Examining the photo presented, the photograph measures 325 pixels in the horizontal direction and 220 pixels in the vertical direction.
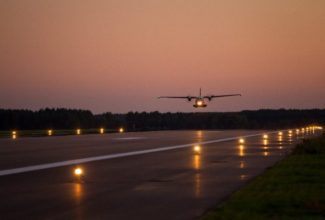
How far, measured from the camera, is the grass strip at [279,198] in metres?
10.9

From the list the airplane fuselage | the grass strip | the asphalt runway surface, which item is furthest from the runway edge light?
the airplane fuselage

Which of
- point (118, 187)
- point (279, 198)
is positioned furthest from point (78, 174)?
point (279, 198)

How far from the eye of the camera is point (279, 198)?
12.8 meters

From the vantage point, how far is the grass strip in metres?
10.9

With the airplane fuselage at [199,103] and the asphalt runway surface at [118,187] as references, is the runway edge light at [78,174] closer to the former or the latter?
the asphalt runway surface at [118,187]

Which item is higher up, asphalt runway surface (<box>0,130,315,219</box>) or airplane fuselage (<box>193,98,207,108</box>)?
airplane fuselage (<box>193,98,207,108</box>)

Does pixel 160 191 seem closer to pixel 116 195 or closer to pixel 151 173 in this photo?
pixel 116 195

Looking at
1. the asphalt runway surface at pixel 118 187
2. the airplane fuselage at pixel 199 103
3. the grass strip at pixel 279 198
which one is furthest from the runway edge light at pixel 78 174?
the airplane fuselage at pixel 199 103

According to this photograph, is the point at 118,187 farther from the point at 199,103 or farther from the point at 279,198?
the point at 199,103

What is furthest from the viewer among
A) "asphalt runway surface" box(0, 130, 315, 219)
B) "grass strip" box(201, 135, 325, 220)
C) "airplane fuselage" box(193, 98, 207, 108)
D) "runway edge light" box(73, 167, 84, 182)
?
"airplane fuselage" box(193, 98, 207, 108)

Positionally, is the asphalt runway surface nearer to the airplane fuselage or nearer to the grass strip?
the grass strip

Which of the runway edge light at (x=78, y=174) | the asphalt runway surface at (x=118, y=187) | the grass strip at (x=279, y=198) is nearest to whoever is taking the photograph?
the grass strip at (x=279, y=198)

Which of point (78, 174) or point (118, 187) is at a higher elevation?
point (78, 174)

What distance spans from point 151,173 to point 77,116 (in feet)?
348
